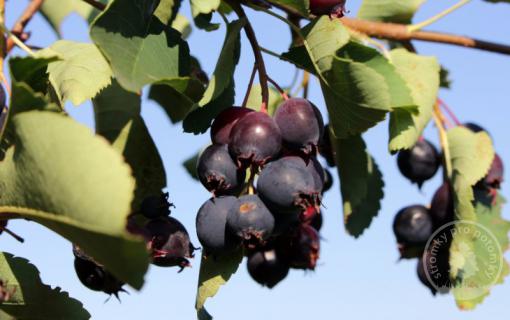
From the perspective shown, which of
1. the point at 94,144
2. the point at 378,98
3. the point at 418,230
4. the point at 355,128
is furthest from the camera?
the point at 418,230

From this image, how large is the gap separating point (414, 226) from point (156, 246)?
37.0 inches

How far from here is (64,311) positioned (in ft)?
4.72

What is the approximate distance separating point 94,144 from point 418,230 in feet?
→ 4.81

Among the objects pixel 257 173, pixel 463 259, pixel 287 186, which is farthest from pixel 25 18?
pixel 463 259

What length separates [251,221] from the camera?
58.0 inches

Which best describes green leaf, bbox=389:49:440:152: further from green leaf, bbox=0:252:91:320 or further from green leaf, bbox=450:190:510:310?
green leaf, bbox=0:252:91:320

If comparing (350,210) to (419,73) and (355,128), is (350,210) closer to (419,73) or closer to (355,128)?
(419,73)

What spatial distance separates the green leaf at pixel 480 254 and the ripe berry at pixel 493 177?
0.02m

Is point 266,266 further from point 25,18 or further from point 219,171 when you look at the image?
point 25,18

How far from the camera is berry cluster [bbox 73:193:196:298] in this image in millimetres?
1491

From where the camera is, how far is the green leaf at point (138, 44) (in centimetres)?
137

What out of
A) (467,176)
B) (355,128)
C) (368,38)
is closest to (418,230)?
(467,176)

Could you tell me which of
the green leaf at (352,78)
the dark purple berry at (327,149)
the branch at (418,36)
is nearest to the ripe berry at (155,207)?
the green leaf at (352,78)

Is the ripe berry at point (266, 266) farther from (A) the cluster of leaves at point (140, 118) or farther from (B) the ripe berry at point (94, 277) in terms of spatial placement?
(B) the ripe berry at point (94, 277)
